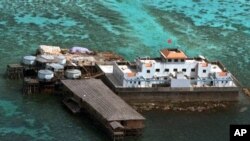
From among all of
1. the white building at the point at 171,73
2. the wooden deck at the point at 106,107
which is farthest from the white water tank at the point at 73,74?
the white building at the point at 171,73

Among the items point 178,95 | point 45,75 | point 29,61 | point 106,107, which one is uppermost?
point 29,61

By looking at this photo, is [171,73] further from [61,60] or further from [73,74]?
[61,60]

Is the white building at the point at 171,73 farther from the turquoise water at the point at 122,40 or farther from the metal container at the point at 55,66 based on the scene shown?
the metal container at the point at 55,66

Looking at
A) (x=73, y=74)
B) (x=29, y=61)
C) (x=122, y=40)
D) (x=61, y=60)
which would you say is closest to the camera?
(x=73, y=74)

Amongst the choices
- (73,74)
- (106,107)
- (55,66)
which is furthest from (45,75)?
(106,107)

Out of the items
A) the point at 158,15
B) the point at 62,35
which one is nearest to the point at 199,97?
the point at 62,35

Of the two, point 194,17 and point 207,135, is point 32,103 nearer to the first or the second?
point 207,135

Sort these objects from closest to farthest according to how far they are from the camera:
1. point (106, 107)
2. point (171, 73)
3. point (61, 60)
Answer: point (106, 107) → point (171, 73) → point (61, 60)
